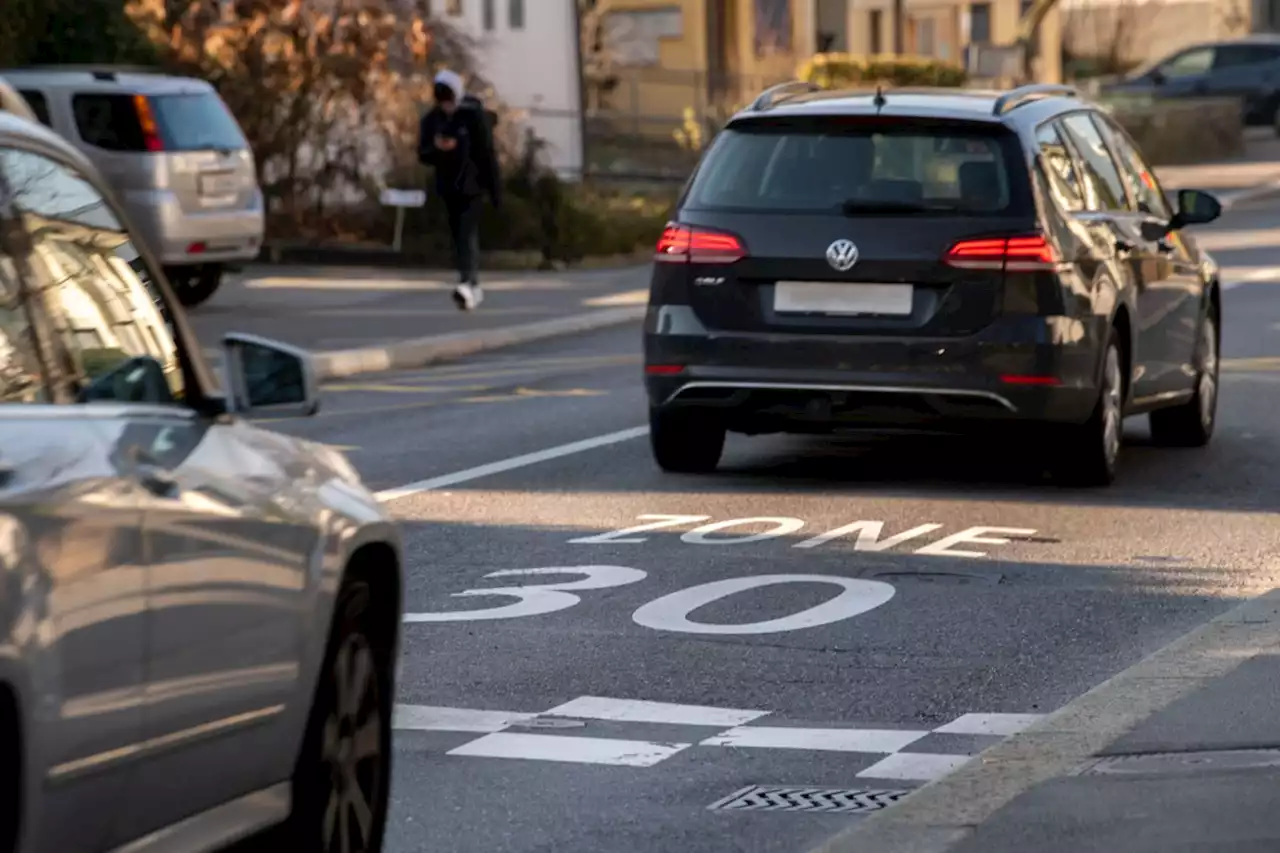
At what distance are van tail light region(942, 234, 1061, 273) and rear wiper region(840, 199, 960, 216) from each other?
0.70 ft

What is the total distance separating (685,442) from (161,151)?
39.1 ft

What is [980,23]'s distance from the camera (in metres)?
70.4

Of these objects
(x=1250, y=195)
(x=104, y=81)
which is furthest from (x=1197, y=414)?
(x=1250, y=195)

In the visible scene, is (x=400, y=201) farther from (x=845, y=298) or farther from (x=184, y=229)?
(x=845, y=298)

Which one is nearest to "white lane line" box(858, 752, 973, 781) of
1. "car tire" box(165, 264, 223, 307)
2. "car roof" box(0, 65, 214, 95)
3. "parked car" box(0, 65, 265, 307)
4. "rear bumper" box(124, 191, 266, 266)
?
"rear bumper" box(124, 191, 266, 266)

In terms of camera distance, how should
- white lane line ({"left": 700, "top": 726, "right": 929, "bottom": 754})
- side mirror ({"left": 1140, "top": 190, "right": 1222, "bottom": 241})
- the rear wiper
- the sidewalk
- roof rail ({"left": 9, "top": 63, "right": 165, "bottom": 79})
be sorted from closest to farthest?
white lane line ({"left": 700, "top": 726, "right": 929, "bottom": 754})
the rear wiper
side mirror ({"left": 1140, "top": 190, "right": 1222, "bottom": 241})
the sidewalk
roof rail ({"left": 9, "top": 63, "right": 165, "bottom": 79})

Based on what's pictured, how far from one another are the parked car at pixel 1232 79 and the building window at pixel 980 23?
9423 millimetres

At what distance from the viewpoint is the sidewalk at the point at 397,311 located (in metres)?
21.8

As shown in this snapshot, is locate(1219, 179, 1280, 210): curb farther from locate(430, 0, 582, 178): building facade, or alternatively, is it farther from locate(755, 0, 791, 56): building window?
locate(755, 0, 791, 56): building window

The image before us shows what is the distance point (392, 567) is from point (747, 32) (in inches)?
2122

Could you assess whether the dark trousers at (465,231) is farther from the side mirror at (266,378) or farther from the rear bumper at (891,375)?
the side mirror at (266,378)

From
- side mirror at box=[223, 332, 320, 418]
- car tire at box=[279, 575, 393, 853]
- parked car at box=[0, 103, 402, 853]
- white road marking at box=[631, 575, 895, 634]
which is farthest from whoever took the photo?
white road marking at box=[631, 575, 895, 634]

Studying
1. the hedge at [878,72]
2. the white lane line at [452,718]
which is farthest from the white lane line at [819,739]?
the hedge at [878,72]

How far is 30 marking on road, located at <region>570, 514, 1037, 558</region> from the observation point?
11.5 m
